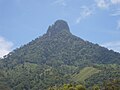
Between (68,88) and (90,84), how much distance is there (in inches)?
2884

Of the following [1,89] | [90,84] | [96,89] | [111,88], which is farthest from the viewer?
[90,84]

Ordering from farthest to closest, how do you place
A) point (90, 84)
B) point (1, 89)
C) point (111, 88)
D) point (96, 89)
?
point (90, 84) → point (1, 89) → point (96, 89) → point (111, 88)

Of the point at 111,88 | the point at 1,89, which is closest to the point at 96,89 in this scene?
the point at 111,88

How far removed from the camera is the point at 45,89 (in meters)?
200

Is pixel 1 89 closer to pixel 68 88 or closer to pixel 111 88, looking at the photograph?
pixel 68 88

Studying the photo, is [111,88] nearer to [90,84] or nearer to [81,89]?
[81,89]

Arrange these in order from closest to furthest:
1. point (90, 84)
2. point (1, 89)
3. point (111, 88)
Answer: point (111, 88)
point (1, 89)
point (90, 84)

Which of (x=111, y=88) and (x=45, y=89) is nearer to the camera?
(x=111, y=88)

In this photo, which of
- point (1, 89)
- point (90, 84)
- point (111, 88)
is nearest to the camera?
point (111, 88)

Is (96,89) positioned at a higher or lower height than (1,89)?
lower

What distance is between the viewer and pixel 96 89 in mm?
131000

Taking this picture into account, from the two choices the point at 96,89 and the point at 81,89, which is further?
the point at 96,89

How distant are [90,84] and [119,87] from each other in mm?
74507

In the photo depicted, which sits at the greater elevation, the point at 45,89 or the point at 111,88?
the point at 45,89
